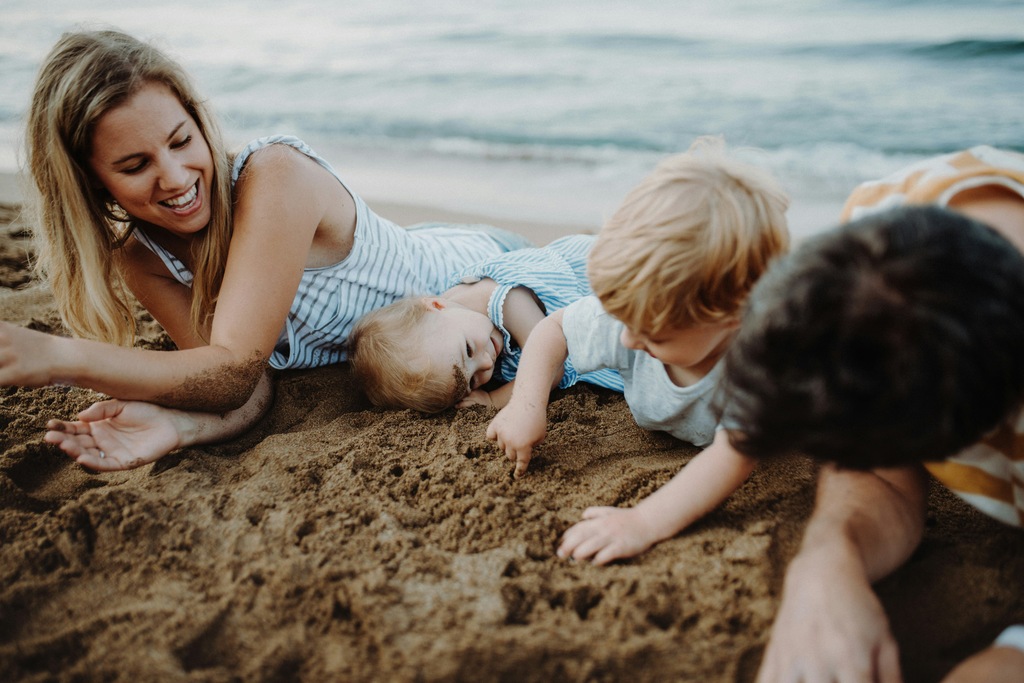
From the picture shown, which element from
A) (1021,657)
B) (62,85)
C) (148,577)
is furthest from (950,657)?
(62,85)

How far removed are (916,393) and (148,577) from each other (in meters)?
1.65

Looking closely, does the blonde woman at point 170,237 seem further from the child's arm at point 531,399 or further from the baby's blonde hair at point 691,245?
the baby's blonde hair at point 691,245

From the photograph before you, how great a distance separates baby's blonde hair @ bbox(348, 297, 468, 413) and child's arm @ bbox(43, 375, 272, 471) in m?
0.54

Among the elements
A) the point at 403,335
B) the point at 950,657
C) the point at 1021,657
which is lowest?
the point at 950,657

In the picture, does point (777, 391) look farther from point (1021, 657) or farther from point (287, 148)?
point (287, 148)

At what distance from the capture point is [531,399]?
85.0 inches

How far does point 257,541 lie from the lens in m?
1.79

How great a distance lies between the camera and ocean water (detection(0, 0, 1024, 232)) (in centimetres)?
552

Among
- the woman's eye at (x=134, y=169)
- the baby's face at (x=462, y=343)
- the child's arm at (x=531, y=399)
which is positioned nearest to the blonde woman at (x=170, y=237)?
the woman's eye at (x=134, y=169)

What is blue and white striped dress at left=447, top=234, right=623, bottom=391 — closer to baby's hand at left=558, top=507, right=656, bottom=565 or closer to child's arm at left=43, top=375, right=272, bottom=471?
baby's hand at left=558, top=507, right=656, bottom=565

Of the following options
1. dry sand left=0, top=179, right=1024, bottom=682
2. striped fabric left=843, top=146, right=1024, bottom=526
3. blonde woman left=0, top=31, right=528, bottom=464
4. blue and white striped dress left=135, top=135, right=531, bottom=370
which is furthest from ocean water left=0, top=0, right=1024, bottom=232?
striped fabric left=843, top=146, right=1024, bottom=526

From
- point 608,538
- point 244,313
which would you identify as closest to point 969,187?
point 608,538

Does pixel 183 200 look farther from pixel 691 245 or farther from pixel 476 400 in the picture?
pixel 691 245

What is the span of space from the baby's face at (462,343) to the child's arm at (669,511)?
0.92 metres
